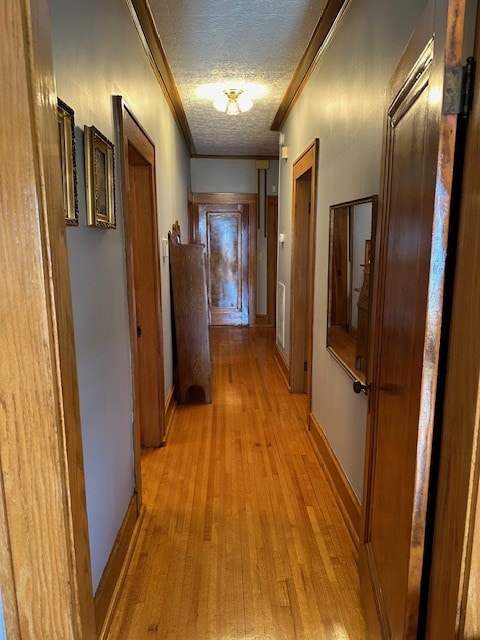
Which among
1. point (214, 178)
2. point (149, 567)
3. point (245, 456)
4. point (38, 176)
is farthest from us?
point (214, 178)

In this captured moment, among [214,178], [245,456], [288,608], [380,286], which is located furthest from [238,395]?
[214,178]

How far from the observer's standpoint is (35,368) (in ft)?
2.41

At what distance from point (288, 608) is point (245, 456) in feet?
3.99

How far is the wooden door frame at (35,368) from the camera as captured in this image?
0.68m

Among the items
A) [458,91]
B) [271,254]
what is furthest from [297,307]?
[271,254]

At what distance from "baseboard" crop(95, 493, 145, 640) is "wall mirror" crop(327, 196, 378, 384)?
1.27m

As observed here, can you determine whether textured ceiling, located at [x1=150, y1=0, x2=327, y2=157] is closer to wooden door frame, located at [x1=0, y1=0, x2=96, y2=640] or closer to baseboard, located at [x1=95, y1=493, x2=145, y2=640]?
wooden door frame, located at [x1=0, y1=0, x2=96, y2=640]

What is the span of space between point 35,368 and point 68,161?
810 mm

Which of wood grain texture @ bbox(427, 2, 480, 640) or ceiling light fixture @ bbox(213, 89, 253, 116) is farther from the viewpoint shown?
ceiling light fixture @ bbox(213, 89, 253, 116)

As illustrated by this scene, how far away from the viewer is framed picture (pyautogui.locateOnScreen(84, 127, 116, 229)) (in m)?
1.49

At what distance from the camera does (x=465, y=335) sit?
2.68 feet

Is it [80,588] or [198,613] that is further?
[198,613]

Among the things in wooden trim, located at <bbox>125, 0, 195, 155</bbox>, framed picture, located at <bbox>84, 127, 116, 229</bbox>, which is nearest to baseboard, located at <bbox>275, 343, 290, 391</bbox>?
wooden trim, located at <bbox>125, 0, 195, 155</bbox>

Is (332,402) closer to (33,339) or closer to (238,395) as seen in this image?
(238,395)
